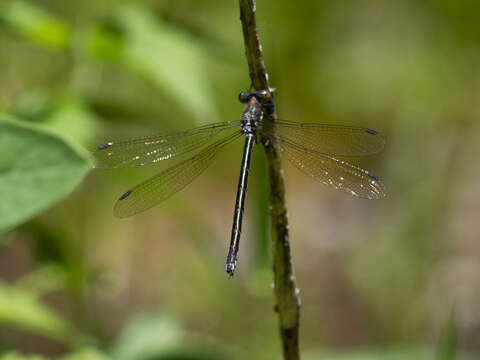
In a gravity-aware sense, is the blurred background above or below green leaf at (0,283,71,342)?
above

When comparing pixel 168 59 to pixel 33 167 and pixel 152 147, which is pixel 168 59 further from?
pixel 33 167

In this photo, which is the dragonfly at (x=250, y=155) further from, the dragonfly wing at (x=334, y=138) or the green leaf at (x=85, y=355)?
the green leaf at (x=85, y=355)

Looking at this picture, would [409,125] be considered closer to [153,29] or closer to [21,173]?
[153,29]

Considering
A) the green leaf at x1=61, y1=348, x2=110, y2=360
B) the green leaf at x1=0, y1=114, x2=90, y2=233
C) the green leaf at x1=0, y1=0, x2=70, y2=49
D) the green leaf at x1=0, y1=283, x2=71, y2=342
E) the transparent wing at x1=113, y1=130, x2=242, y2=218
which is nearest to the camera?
the green leaf at x1=0, y1=114, x2=90, y2=233

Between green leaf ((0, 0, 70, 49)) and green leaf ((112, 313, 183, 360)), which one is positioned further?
green leaf ((112, 313, 183, 360))

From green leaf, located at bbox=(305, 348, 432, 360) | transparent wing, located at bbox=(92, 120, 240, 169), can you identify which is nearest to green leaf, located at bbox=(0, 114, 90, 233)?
transparent wing, located at bbox=(92, 120, 240, 169)

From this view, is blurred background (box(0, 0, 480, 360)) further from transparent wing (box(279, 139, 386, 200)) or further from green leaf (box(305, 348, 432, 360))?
transparent wing (box(279, 139, 386, 200))

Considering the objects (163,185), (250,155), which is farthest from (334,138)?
(163,185)

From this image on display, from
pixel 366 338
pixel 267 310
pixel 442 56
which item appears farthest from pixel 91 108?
pixel 442 56
